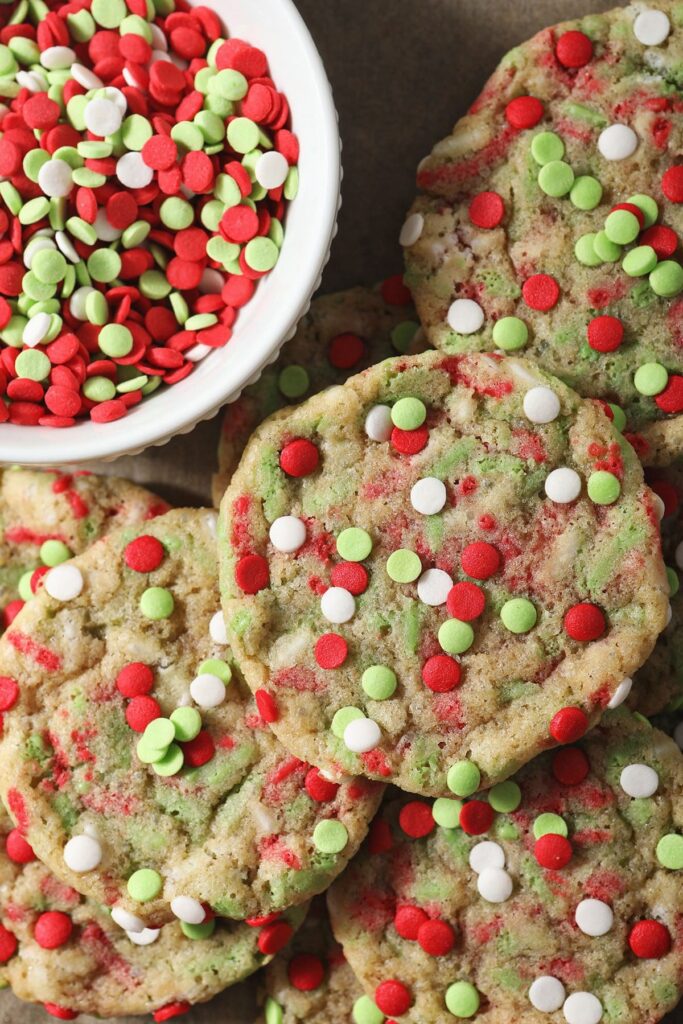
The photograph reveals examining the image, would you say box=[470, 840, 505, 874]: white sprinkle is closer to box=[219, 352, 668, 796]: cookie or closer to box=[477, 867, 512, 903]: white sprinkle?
box=[477, 867, 512, 903]: white sprinkle

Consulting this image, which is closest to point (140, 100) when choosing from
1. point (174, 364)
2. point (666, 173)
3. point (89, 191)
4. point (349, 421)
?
point (89, 191)

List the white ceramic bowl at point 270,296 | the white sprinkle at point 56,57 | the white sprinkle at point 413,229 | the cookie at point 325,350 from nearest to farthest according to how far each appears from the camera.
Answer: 1. the white ceramic bowl at point 270,296
2. the white sprinkle at point 56,57
3. the white sprinkle at point 413,229
4. the cookie at point 325,350

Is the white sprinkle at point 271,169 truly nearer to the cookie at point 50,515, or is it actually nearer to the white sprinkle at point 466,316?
the white sprinkle at point 466,316

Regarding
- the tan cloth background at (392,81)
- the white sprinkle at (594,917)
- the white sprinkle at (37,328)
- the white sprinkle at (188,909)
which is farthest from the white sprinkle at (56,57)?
the white sprinkle at (594,917)

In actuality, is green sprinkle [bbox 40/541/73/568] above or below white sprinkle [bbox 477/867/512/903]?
above

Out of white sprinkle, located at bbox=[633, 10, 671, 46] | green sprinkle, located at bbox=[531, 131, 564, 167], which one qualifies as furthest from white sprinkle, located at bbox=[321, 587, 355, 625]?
white sprinkle, located at bbox=[633, 10, 671, 46]
